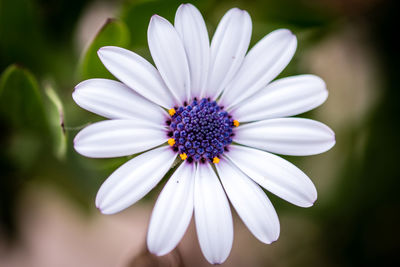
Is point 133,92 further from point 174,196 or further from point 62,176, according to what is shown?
point 62,176

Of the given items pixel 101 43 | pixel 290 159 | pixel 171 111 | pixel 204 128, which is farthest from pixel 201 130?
pixel 290 159

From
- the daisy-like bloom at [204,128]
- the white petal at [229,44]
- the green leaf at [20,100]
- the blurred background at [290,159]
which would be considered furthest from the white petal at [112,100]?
the blurred background at [290,159]

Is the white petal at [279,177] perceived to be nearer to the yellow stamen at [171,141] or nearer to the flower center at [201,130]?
the flower center at [201,130]

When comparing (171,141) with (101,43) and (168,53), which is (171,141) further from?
(101,43)

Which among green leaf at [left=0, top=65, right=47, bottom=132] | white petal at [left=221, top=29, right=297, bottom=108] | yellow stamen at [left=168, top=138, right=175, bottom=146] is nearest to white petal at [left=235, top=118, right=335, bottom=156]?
white petal at [left=221, top=29, right=297, bottom=108]

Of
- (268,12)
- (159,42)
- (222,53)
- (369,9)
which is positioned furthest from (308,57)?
(159,42)
